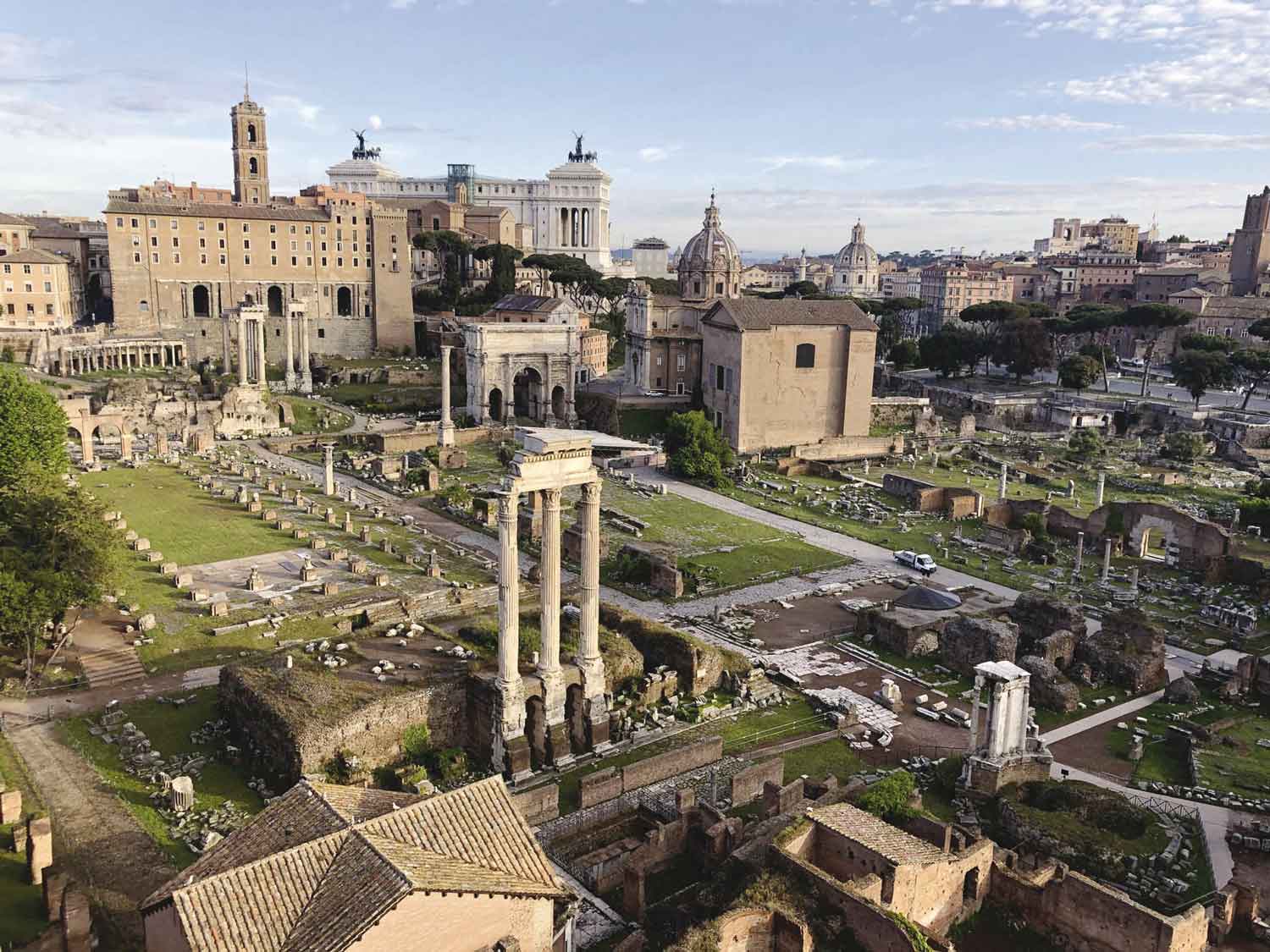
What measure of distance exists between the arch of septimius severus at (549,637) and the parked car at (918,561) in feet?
60.9

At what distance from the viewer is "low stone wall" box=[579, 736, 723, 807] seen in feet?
67.1

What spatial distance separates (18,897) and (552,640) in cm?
1111

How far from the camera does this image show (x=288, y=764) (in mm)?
20656

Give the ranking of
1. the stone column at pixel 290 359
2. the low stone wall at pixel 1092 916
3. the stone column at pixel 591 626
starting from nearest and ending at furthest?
1. the low stone wall at pixel 1092 916
2. the stone column at pixel 591 626
3. the stone column at pixel 290 359

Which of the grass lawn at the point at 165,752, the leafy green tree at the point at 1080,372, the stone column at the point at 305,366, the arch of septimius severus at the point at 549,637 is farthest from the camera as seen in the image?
the leafy green tree at the point at 1080,372

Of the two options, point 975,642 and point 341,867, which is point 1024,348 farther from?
point 341,867

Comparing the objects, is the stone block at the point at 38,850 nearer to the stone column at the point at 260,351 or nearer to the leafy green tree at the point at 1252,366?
the stone column at the point at 260,351

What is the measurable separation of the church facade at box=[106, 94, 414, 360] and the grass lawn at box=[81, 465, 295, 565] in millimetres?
29306

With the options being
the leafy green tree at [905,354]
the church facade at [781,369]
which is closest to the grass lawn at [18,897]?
the church facade at [781,369]

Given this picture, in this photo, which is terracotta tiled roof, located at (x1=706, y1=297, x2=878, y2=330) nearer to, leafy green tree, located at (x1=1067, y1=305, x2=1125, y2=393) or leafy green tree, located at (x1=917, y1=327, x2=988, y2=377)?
leafy green tree, located at (x1=917, y1=327, x2=988, y2=377)

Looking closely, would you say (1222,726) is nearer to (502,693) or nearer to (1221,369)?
(502,693)

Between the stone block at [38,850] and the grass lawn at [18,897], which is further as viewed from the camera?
the stone block at [38,850]

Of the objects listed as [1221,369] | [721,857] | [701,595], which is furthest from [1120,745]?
[1221,369]

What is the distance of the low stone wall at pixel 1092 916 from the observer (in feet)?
49.5
